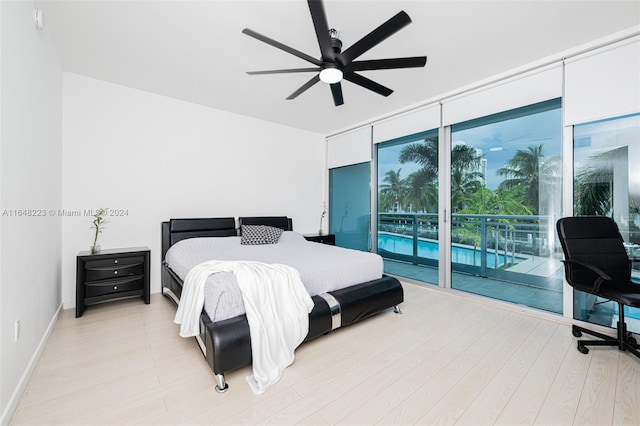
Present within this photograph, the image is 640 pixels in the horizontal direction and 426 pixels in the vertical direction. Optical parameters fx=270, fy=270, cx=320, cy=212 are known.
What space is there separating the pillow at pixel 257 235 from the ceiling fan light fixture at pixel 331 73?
237 cm

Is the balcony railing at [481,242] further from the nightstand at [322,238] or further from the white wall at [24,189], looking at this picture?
the white wall at [24,189]

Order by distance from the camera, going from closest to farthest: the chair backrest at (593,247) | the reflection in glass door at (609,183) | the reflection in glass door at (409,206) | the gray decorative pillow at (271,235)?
the chair backrest at (593,247), the reflection in glass door at (609,183), the gray decorative pillow at (271,235), the reflection in glass door at (409,206)

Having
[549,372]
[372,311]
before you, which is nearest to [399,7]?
[372,311]

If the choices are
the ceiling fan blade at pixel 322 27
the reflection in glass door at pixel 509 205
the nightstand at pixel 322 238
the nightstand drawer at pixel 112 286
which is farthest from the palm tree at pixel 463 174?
the nightstand drawer at pixel 112 286

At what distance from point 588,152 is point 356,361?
3.12 m

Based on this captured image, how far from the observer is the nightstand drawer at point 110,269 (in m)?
3.06

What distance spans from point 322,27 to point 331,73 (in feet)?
1.53

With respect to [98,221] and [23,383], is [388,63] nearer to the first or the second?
[23,383]

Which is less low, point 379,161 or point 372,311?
point 379,161

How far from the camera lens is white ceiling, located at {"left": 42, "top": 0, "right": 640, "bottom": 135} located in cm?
221

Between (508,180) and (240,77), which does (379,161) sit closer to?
(508,180)

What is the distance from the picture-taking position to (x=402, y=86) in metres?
3.57

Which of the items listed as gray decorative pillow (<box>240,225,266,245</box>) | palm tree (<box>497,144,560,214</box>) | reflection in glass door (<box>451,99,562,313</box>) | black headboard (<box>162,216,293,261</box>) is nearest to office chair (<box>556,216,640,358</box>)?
reflection in glass door (<box>451,99,562,313</box>)

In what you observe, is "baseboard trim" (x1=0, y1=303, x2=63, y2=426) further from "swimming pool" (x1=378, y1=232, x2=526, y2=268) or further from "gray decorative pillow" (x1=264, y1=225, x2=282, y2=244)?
"swimming pool" (x1=378, y1=232, x2=526, y2=268)
